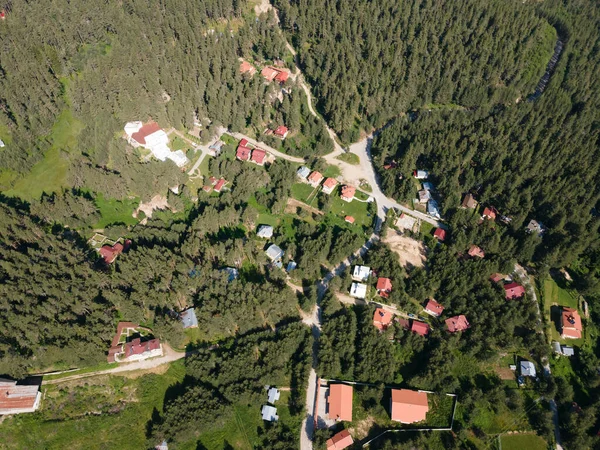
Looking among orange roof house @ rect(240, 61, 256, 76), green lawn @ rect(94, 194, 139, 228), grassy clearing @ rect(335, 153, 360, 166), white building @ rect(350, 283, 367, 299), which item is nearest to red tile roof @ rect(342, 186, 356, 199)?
grassy clearing @ rect(335, 153, 360, 166)

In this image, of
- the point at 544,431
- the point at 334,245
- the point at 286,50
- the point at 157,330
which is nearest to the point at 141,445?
the point at 157,330

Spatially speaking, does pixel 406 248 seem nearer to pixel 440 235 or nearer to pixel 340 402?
pixel 440 235

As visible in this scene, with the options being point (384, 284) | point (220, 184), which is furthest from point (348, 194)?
point (220, 184)

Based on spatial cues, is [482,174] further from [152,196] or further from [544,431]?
[152,196]

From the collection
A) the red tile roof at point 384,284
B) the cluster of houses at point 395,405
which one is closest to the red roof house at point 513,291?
the red tile roof at point 384,284

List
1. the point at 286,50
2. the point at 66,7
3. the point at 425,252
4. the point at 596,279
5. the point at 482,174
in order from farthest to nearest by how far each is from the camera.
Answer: the point at 286,50 → the point at 66,7 → the point at 482,174 → the point at 425,252 → the point at 596,279

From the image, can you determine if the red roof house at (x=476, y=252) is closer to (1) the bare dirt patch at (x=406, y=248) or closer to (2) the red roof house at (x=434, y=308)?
(1) the bare dirt patch at (x=406, y=248)

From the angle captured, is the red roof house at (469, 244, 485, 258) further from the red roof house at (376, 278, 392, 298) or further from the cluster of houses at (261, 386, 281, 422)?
the cluster of houses at (261, 386, 281, 422)
